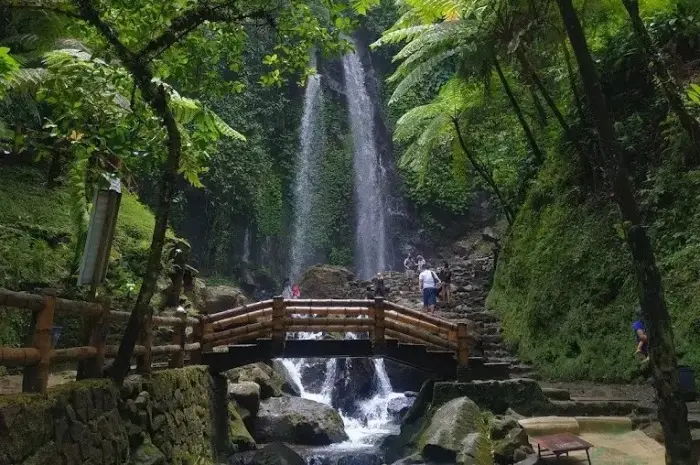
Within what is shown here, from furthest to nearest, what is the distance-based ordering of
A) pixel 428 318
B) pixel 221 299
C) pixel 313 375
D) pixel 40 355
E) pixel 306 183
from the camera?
pixel 306 183, pixel 221 299, pixel 313 375, pixel 428 318, pixel 40 355

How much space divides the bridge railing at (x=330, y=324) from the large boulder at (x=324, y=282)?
9.39 metres

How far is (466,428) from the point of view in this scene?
292 inches

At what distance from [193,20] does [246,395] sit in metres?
7.62

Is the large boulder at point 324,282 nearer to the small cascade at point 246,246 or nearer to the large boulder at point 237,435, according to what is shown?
the small cascade at point 246,246

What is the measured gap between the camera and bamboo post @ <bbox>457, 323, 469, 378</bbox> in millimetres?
8969

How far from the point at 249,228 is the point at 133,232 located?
12.2 metres

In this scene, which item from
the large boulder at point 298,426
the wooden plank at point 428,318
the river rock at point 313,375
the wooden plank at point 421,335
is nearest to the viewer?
the wooden plank at point 421,335

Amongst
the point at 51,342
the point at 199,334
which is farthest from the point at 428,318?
the point at 51,342

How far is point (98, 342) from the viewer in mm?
5008

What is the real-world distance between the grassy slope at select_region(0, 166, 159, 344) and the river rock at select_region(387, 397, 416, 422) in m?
6.54

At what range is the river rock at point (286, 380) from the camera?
1367 centimetres

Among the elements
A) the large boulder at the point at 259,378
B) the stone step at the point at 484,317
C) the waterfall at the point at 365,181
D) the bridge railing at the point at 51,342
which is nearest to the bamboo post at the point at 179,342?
the bridge railing at the point at 51,342

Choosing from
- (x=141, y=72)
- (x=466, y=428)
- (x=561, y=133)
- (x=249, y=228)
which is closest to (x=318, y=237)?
(x=249, y=228)

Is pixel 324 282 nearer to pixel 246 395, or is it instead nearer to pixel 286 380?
pixel 286 380
